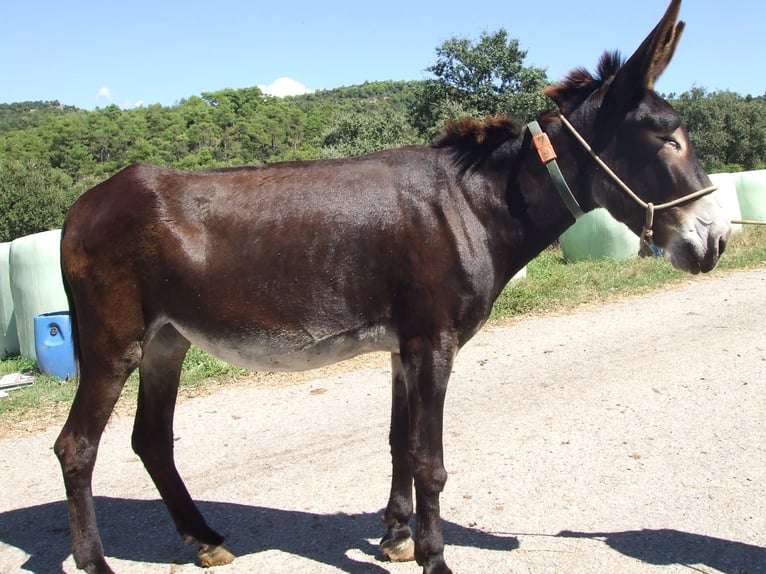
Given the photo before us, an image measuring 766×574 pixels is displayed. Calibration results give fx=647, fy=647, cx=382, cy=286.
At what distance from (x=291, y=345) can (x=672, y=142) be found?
2.09 meters

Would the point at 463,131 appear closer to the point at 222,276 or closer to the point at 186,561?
the point at 222,276

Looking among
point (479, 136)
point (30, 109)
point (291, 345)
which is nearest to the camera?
point (291, 345)

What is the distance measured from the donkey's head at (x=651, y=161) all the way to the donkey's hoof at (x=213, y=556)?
8.99ft

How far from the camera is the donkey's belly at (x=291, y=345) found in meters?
3.26

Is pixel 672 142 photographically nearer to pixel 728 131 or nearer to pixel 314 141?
pixel 314 141

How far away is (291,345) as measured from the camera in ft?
10.7

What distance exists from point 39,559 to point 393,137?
110 feet

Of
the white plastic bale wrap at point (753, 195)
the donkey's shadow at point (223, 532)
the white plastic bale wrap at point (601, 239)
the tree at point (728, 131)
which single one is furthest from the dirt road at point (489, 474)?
the tree at point (728, 131)

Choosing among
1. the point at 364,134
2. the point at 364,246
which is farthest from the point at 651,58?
the point at 364,134

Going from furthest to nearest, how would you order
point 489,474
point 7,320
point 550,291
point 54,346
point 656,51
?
point 550,291 → point 7,320 → point 54,346 → point 489,474 → point 656,51

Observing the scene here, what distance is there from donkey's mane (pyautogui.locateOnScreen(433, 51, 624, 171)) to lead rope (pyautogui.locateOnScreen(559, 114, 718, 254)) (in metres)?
0.15

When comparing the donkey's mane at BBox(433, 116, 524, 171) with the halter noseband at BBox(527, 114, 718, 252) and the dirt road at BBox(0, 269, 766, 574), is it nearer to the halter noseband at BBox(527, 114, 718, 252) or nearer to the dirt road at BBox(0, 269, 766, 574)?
the halter noseband at BBox(527, 114, 718, 252)

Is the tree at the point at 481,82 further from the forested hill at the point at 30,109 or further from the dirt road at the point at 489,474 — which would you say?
the forested hill at the point at 30,109

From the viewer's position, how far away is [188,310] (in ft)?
10.8
